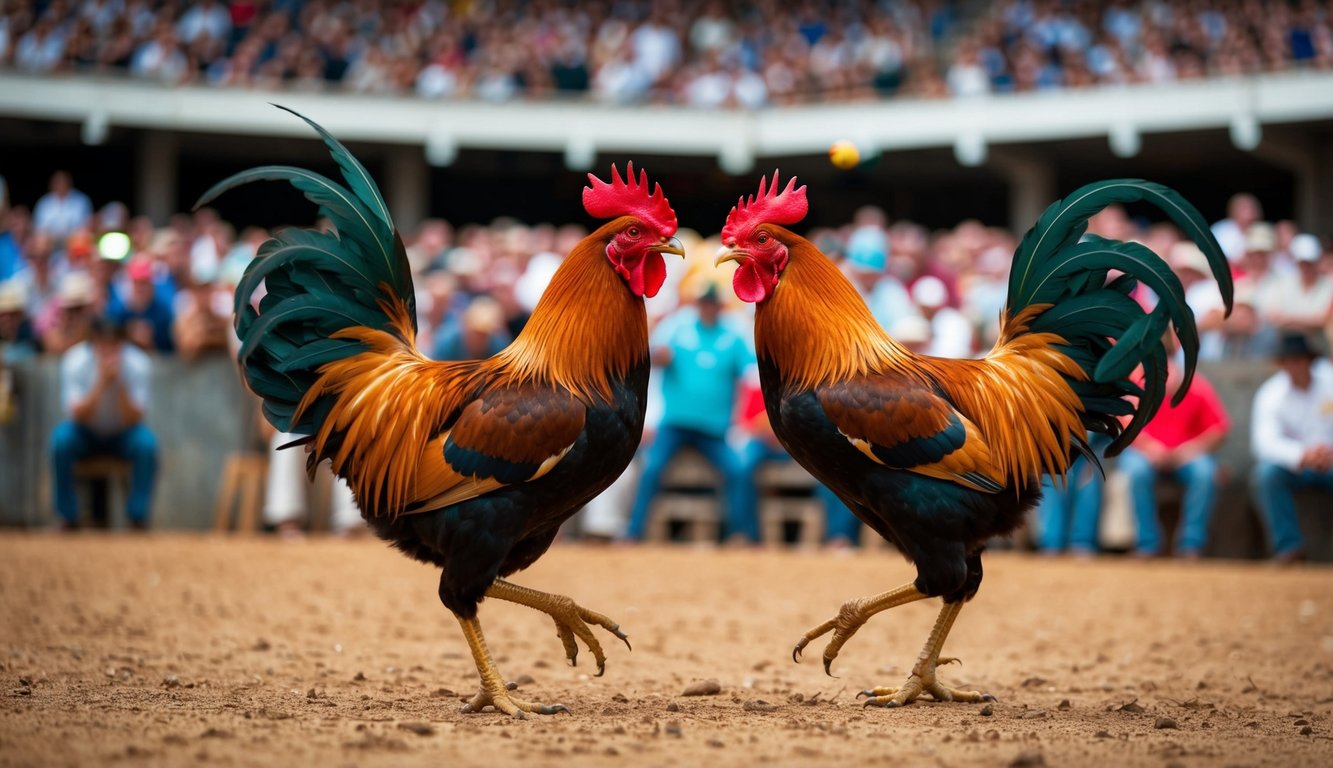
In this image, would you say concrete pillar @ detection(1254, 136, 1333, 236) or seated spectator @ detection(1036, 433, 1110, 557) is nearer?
seated spectator @ detection(1036, 433, 1110, 557)

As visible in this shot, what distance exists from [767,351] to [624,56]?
19.9m

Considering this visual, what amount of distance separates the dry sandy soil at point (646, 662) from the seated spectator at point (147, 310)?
2426 mm

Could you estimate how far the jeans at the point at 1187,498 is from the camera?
1194 cm

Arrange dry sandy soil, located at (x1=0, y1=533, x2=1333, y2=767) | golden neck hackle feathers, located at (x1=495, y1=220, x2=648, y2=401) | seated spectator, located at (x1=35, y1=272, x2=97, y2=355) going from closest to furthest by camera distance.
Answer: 1. dry sandy soil, located at (x1=0, y1=533, x2=1333, y2=767)
2. golden neck hackle feathers, located at (x1=495, y1=220, x2=648, y2=401)
3. seated spectator, located at (x1=35, y1=272, x2=97, y2=355)

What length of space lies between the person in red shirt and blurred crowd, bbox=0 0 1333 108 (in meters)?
11.5

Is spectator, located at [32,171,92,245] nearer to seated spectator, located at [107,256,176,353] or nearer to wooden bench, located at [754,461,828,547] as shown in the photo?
seated spectator, located at [107,256,176,353]

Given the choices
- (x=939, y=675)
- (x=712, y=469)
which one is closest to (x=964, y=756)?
(x=939, y=675)

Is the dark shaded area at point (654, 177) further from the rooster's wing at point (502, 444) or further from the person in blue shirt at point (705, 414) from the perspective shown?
the rooster's wing at point (502, 444)

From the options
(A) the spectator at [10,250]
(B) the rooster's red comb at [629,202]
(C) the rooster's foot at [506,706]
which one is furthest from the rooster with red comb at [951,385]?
(A) the spectator at [10,250]

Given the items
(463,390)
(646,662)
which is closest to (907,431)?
(463,390)

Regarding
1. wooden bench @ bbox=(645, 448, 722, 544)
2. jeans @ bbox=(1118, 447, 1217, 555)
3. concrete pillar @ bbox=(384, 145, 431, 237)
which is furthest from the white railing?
wooden bench @ bbox=(645, 448, 722, 544)

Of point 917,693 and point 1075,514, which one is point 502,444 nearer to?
point 917,693

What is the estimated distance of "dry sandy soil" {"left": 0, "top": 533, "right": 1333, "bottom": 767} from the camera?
185 inches

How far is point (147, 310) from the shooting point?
14.0m
